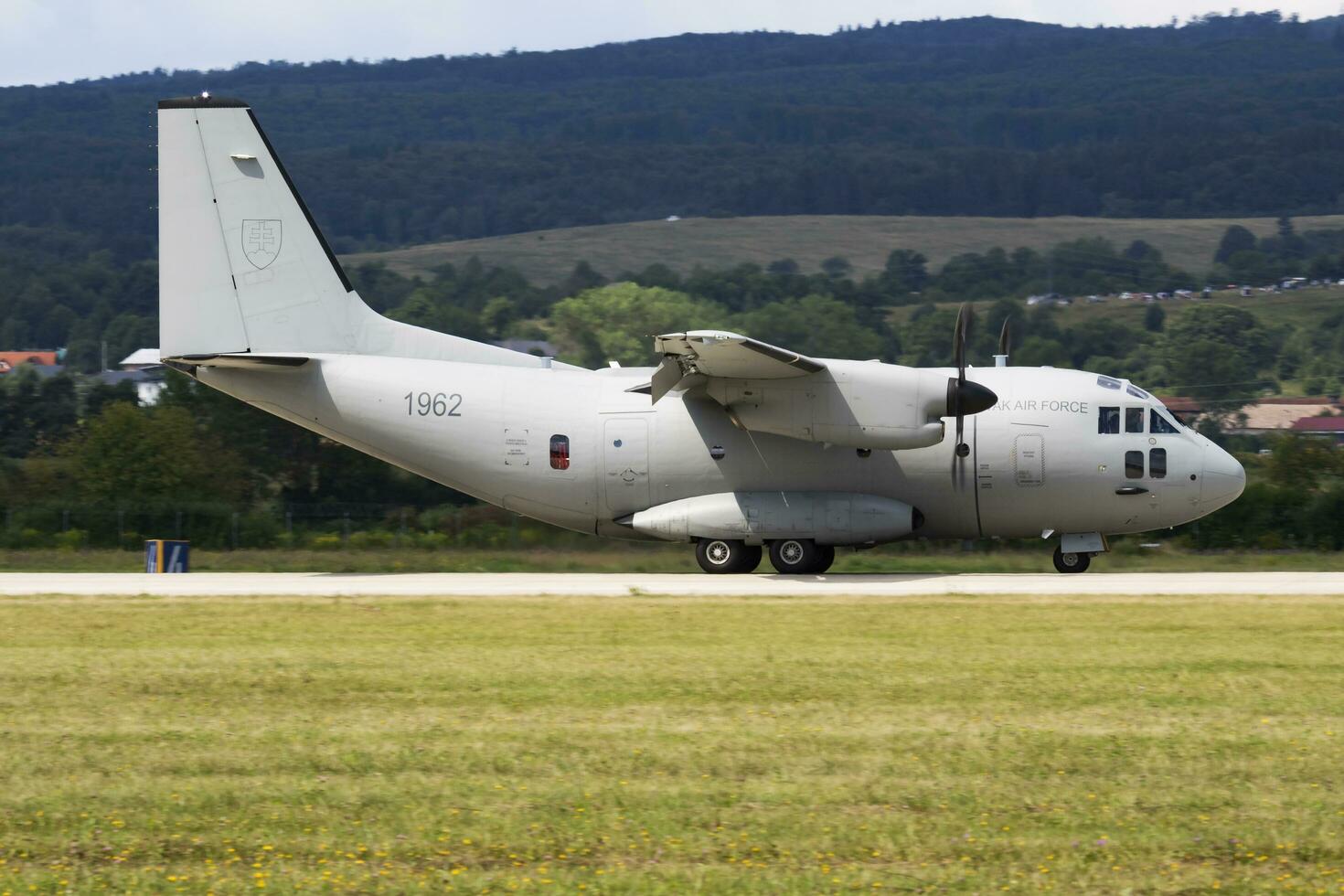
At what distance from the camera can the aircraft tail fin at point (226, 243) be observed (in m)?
25.4

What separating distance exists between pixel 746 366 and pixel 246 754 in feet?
44.5

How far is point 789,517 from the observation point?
24328mm

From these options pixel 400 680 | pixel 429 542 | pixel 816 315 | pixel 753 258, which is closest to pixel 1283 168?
pixel 753 258

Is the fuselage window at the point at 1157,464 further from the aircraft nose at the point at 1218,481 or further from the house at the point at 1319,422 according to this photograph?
the house at the point at 1319,422

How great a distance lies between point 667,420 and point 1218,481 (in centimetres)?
882

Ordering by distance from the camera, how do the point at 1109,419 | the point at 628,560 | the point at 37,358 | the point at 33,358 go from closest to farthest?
the point at 1109,419 → the point at 628,560 → the point at 33,358 → the point at 37,358

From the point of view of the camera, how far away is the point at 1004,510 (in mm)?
24453

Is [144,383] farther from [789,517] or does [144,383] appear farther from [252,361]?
[789,517]

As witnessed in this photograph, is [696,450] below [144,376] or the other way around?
below

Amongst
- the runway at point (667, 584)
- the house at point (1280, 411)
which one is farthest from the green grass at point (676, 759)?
the house at point (1280, 411)

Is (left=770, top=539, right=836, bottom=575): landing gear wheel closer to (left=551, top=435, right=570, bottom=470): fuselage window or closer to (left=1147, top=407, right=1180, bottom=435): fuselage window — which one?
(left=551, top=435, right=570, bottom=470): fuselage window

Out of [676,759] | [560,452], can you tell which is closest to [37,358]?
[560,452]

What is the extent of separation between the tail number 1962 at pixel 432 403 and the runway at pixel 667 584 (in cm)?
269

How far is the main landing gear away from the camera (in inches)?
970
